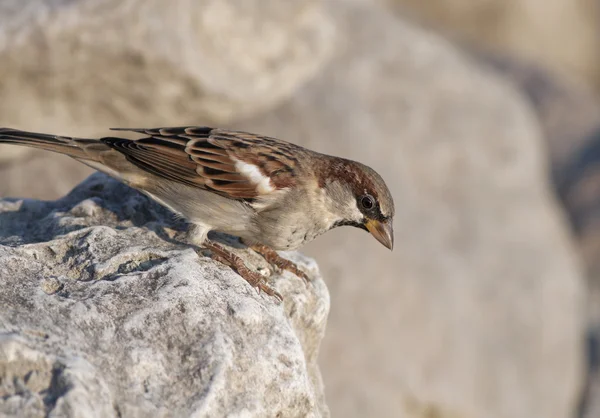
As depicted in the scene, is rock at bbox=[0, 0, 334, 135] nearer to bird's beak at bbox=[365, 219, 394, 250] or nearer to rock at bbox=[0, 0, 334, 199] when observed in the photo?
rock at bbox=[0, 0, 334, 199]

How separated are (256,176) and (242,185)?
107mm

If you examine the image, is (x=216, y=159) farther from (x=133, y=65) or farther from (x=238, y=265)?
(x=133, y=65)

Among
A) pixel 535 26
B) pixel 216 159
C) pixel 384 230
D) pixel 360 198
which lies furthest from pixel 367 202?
pixel 535 26

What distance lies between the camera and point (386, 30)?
10516 mm

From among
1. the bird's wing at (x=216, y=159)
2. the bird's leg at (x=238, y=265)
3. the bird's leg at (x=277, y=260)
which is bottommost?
the bird's leg at (x=238, y=265)

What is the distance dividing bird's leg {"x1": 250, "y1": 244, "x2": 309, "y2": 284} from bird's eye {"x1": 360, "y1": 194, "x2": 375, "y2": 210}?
60 cm

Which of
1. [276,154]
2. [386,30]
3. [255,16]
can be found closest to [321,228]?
[276,154]

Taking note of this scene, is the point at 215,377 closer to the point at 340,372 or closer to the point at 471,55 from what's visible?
the point at 340,372

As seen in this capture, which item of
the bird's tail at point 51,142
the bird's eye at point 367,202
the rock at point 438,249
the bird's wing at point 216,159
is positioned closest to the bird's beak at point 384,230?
the bird's eye at point 367,202

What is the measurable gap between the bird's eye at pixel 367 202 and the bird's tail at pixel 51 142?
1.59 metres

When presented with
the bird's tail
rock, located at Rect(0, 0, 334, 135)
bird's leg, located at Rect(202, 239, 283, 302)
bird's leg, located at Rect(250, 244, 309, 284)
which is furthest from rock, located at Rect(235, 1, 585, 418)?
the bird's tail

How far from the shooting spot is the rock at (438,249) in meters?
8.34

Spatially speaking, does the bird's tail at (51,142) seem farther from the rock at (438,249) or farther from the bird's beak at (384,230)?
the rock at (438,249)

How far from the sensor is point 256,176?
17.1 feet
